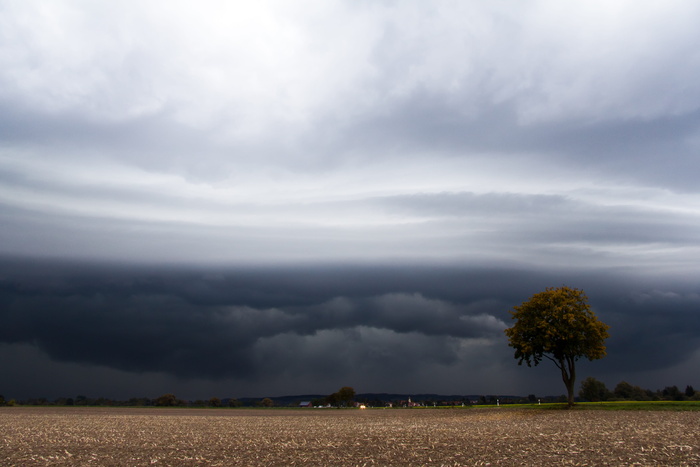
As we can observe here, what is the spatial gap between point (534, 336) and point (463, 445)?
39.3 meters

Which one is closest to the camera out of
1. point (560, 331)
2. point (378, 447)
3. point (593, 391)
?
point (378, 447)

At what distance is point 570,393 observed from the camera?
2520 inches

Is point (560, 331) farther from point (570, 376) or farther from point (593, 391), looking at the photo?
point (593, 391)

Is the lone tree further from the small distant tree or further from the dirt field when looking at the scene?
the small distant tree

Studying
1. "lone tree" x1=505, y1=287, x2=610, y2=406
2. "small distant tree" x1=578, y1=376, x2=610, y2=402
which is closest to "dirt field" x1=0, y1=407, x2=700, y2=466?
"lone tree" x1=505, y1=287, x2=610, y2=406

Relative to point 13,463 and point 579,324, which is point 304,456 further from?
point 579,324

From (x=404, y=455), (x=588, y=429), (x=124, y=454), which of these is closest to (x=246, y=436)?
(x=124, y=454)

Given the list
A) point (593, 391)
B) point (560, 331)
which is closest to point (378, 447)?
point (560, 331)

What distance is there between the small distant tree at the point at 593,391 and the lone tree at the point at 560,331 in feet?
257

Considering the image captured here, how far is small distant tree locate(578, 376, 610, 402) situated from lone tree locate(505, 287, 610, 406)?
78.4 m

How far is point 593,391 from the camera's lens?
13338 cm

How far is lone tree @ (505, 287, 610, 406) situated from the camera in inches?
2420

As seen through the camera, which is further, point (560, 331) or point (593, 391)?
point (593, 391)

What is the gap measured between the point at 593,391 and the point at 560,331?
86.4 meters
